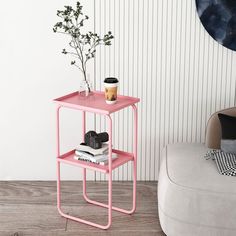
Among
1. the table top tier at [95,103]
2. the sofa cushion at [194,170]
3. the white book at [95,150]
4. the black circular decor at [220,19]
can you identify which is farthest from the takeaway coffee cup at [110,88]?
the black circular decor at [220,19]

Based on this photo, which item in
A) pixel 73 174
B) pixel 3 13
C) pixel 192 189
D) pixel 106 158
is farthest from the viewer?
pixel 73 174

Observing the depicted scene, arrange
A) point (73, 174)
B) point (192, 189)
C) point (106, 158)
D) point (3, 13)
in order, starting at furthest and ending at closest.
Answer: point (73, 174), point (3, 13), point (106, 158), point (192, 189)

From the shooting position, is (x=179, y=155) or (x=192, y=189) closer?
(x=192, y=189)

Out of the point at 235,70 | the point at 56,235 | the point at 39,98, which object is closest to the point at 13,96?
the point at 39,98

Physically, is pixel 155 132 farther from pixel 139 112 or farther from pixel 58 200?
pixel 58 200

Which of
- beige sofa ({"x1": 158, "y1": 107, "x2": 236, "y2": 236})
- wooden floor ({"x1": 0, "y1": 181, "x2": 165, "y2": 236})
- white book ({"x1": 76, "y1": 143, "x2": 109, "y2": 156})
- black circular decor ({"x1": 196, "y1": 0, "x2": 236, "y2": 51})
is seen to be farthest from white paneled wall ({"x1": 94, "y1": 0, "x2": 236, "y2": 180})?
beige sofa ({"x1": 158, "y1": 107, "x2": 236, "y2": 236})

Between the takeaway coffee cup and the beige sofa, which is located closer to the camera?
the beige sofa

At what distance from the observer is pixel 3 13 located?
13.8ft

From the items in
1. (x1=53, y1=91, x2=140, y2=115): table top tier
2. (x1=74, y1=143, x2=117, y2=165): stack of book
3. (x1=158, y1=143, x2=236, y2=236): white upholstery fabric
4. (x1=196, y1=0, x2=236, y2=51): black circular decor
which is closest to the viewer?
(x1=158, y1=143, x2=236, y2=236): white upholstery fabric

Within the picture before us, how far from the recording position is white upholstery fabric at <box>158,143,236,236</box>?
3.47 metres

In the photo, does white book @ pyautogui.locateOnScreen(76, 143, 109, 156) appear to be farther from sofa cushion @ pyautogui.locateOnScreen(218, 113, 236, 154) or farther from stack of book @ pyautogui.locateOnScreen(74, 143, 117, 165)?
sofa cushion @ pyautogui.locateOnScreen(218, 113, 236, 154)

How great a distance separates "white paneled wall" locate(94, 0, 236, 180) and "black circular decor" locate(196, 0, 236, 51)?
2.3 inches

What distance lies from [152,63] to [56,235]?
132 centimetres

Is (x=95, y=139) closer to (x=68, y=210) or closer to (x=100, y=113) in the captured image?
(x=100, y=113)
